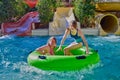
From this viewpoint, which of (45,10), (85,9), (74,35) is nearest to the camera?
(74,35)

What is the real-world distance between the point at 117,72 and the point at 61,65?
1.74m

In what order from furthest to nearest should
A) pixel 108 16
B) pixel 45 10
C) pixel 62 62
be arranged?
pixel 108 16, pixel 45 10, pixel 62 62

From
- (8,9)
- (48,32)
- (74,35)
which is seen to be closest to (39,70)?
(74,35)

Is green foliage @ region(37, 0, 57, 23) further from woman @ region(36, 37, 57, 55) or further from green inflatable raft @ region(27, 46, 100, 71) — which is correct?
green inflatable raft @ region(27, 46, 100, 71)

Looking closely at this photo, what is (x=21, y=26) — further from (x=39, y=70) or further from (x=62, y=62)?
(x=62, y=62)

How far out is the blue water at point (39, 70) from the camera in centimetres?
860

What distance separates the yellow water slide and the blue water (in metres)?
1.71

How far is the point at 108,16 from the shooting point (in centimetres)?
1761

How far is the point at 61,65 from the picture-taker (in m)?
8.62

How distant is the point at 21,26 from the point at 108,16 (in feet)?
16.1

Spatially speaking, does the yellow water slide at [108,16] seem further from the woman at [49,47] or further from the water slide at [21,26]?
the woman at [49,47]

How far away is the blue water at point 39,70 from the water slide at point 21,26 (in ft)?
3.10

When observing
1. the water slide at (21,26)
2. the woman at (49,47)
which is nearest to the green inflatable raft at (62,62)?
the woman at (49,47)

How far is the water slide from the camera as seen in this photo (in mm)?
16172
